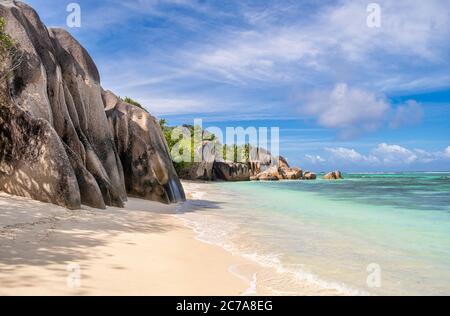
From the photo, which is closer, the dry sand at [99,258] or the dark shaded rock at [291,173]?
the dry sand at [99,258]

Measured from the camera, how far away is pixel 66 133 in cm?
1470

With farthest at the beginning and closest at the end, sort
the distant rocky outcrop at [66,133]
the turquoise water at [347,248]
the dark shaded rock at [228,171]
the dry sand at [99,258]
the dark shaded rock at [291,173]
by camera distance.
A: the dark shaded rock at [291,173], the dark shaded rock at [228,171], the distant rocky outcrop at [66,133], the turquoise water at [347,248], the dry sand at [99,258]

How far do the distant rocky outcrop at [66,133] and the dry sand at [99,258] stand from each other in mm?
1324

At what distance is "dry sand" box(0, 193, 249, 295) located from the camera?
4.92 metres

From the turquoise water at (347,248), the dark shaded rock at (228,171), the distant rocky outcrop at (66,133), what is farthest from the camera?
the dark shaded rock at (228,171)

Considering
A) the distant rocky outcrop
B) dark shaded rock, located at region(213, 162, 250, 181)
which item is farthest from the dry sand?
dark shaded rock, located at region(213, 162, 250, 181)

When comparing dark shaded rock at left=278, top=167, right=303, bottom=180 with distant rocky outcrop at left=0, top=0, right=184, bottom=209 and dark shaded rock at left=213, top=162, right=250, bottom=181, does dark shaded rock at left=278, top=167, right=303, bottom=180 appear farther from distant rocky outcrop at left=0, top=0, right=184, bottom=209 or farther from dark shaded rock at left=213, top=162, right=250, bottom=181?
distant rocky outcrop at left=0, top=0, right=184, bottom=209

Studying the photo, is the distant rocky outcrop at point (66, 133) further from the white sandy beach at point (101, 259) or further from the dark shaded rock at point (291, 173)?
the dark shaded rock at point (291, 173)

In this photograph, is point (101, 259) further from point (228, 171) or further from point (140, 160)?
point (228, 171)

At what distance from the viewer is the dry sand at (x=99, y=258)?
194 inches

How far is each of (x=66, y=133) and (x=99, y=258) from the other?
9675 millimetres

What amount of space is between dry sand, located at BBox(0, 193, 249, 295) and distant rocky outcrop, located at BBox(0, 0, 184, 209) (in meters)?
1.32

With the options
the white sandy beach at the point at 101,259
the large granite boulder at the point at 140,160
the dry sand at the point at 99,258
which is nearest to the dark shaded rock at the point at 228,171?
the large granite boulder at the point at 140,160
